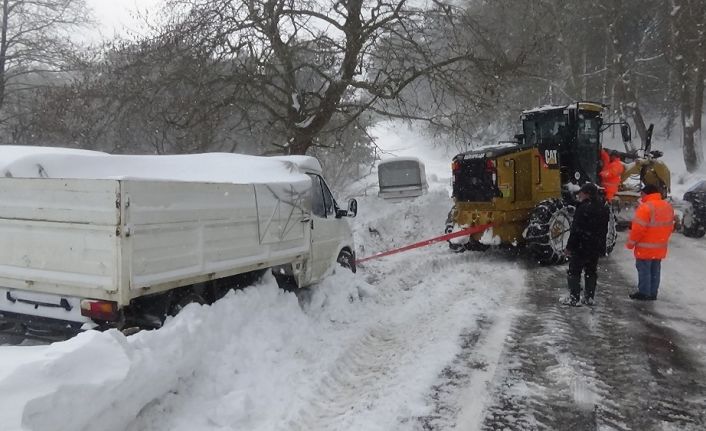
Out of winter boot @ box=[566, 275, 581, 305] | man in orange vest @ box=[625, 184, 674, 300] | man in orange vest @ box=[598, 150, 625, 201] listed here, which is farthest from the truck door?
man in orange vest @ box=[598, 150, 625, 201]

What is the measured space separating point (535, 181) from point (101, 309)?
8.47 meters

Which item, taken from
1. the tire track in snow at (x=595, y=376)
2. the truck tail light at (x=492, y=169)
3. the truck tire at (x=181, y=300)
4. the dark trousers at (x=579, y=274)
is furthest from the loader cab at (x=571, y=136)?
the truck tire at (x=181, y=300)

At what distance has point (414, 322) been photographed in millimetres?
6480

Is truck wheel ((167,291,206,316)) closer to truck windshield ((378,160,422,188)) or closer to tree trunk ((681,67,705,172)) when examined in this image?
truck windshield ((378,160,422,188))

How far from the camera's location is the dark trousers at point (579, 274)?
6.98 meters

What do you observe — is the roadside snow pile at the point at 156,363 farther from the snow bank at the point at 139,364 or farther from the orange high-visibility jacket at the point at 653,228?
the orange high-visibility jacket at the point at 653,228

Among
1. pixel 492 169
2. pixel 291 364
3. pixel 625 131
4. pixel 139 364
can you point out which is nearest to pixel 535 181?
pixel 492 169

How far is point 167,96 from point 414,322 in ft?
32.1

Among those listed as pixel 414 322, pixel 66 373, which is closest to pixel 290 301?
pixel 414 322

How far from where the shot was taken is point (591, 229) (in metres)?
6.92

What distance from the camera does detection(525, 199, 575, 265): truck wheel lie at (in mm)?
9445

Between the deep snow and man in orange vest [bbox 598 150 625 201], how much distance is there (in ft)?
12.3

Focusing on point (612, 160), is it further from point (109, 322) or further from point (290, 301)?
point (109, 322)

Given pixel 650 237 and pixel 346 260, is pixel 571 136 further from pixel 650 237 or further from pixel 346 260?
pixel 346 260
